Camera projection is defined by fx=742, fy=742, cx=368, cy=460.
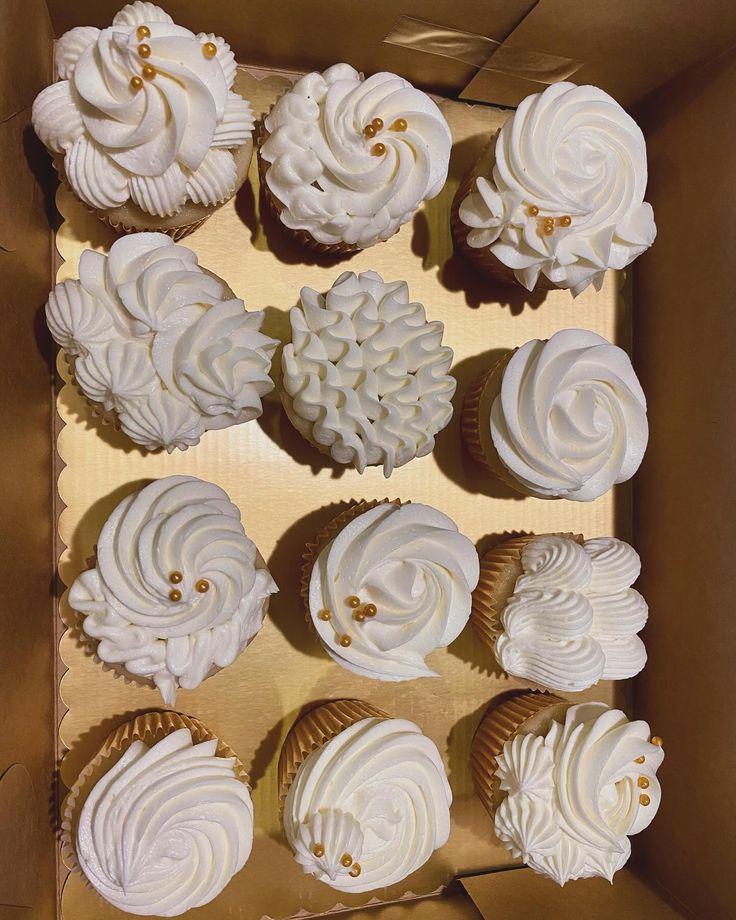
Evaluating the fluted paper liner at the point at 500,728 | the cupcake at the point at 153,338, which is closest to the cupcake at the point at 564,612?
the fluted paper liner at the point at 500,728

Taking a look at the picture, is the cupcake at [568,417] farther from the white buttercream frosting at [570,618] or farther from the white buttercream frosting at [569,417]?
the white buttercream frosting at [570,618]

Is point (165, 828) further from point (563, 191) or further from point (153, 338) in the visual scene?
point (563, 191)

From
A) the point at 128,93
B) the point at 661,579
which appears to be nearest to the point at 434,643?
the point at 661,579

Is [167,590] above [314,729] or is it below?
above

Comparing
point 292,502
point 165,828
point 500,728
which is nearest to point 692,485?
point 500,728

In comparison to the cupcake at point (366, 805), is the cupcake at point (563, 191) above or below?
above

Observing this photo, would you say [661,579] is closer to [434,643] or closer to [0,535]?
[434,643]
